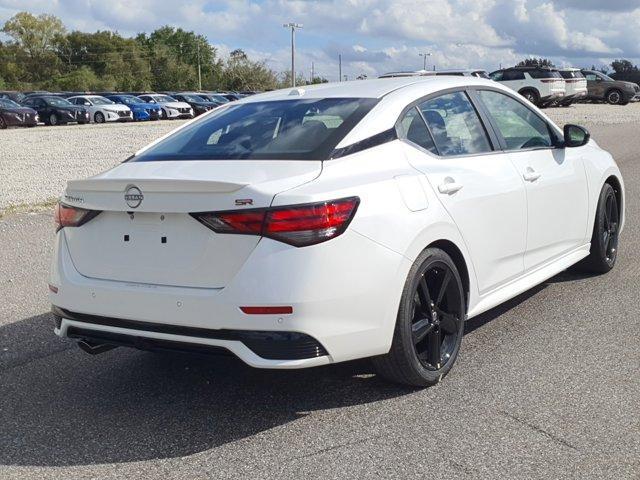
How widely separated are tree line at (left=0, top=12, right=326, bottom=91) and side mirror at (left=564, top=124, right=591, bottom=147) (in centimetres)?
9247

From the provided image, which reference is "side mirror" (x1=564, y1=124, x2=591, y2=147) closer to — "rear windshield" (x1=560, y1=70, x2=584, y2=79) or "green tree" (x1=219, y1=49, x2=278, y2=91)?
"rear windshield" (x1=560, y1=70, x2=584, y2=79)

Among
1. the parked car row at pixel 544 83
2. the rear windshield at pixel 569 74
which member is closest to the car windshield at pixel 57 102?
the parked car row at pixel 544 83

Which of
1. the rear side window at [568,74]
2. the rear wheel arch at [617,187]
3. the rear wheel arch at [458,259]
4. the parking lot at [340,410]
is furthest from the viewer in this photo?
the rear side window at [568,74]

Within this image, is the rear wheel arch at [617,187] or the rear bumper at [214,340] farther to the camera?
the rear wheel arch at [617,187]

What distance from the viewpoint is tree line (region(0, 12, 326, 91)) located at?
335ft

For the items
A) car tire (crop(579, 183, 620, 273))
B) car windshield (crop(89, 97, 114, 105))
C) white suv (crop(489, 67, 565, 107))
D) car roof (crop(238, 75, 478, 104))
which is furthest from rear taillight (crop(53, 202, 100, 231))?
car windshield (crop(89, 97, 114, 105))

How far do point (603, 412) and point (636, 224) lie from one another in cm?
553

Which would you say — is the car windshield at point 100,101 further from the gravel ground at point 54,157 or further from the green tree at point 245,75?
the green tree at point 245,75

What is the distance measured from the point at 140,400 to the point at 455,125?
2404mm

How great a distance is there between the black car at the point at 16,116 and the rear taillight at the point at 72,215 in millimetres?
33192

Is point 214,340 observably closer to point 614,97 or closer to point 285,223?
point 285,223

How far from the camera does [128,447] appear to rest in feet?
11.9

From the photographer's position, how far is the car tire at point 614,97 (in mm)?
42438

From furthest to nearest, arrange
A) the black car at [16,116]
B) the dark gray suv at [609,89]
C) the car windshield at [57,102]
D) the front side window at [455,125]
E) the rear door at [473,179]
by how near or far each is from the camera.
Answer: the dark gray suv at [609,89]
the car windshield at [57,102]
the black car at [16,116]
the front side window at [455,125]
the rear door at [473,179]
